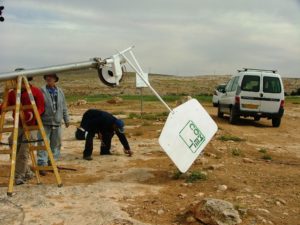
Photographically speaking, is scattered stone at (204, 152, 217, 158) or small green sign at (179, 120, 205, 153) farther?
scattered stone at (204, 152, 217, 158)

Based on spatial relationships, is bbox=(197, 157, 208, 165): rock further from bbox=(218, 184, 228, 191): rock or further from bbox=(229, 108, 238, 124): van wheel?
bbox=(229, 108, 238, 124): van wheel

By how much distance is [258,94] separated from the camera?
62.7 ft

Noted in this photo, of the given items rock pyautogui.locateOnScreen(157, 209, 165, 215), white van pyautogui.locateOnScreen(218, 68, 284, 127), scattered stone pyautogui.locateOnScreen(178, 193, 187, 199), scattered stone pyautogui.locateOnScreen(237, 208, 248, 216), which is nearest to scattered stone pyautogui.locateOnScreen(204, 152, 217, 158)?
scattered stone pyautogui.locateOnScreen(178, 193, 187, 199)

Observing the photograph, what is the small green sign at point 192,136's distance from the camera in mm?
8745

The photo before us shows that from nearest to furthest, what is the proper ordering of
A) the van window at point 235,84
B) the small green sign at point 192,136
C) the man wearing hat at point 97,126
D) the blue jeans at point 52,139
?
1. the small green sign at point 192,136
2. the blue jeans at point 52,139
3. the man wearing hat at point 97,126
4. the van window at point 235,84

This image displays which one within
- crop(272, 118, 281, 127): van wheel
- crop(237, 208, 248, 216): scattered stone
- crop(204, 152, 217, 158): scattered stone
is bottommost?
crop(272, 118, 281, 127): van wheel

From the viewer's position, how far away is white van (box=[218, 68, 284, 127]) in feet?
62.7

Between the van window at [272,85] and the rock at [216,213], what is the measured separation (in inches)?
517

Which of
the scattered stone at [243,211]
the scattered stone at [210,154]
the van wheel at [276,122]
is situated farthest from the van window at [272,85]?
the scattered stone at [243,211]

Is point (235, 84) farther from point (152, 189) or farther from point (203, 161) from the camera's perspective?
point (152, 189)

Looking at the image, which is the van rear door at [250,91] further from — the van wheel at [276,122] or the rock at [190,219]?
the rock at [190,219]

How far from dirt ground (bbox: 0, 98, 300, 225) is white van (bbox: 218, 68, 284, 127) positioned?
20.6 feet

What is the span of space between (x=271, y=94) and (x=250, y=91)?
0.74 metres

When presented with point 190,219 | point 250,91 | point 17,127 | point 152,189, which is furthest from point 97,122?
point 250,91
